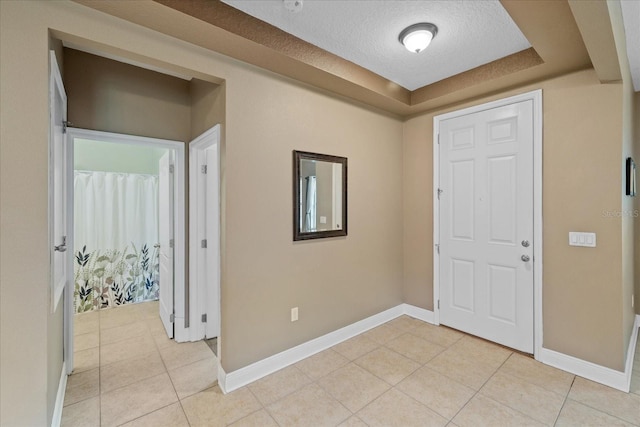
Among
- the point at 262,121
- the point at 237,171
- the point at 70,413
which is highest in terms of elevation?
the point at 262,121

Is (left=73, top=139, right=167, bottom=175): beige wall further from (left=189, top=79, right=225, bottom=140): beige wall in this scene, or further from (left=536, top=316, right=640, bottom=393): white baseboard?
(left=536, top=316, right=640, bottom=393): white baseboard

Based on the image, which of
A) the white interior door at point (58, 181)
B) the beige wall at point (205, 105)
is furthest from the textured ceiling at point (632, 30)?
the white interior door at point (58, 181)

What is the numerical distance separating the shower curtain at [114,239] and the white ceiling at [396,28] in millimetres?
3445

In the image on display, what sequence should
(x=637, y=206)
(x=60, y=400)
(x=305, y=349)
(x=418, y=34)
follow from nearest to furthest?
(x=60, y=400), (x=418, y=34), (x=305, y=349), (x=637, y=206)

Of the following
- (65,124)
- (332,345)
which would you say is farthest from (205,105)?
(332,345)

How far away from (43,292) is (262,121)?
1714 mm

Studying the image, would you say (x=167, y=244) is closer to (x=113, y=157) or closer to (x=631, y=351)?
(x=113, y=157)

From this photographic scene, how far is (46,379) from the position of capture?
58.7 inches

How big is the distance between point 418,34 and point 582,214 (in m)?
1.89

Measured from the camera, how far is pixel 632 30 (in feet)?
6.68

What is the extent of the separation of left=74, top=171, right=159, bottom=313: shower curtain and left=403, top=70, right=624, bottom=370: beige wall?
4775mm

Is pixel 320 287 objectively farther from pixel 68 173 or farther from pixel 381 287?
pixel 68 173

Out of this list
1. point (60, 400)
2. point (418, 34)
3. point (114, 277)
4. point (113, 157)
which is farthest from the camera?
point (113, 157)

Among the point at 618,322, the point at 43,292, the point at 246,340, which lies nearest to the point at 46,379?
the point at 43,292
